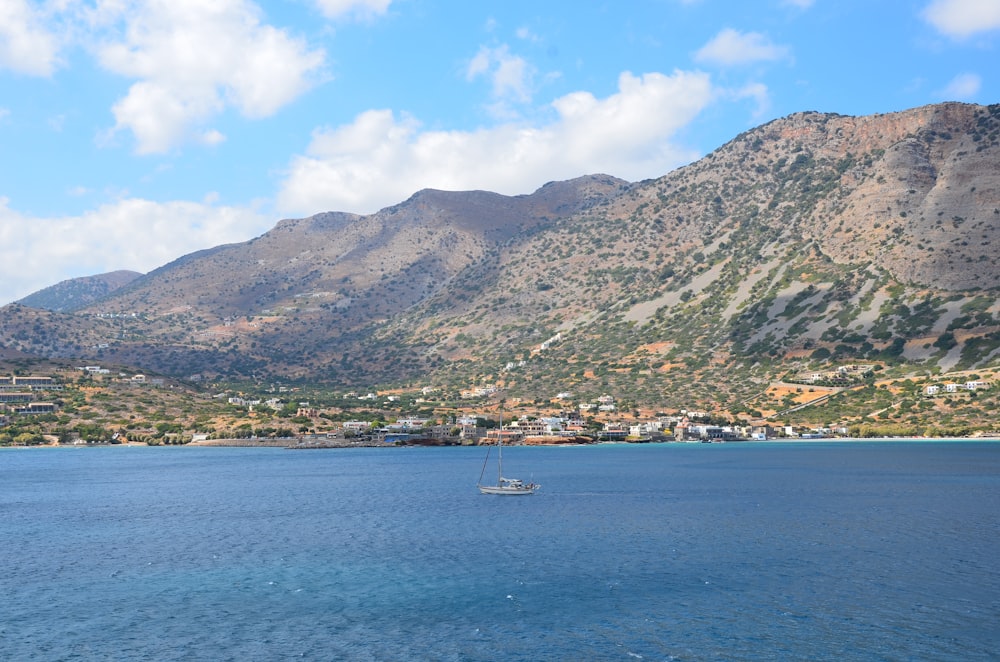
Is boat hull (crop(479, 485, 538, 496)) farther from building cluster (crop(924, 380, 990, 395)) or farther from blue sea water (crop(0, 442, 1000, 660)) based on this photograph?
building cluster (crop(924, 380, 990, 395))

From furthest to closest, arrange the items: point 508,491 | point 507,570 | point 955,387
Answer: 1. point 955,387
2. point 508,491
3. point 507,570

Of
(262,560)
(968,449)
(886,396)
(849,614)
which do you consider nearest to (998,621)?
(849,614)

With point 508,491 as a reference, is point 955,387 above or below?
above

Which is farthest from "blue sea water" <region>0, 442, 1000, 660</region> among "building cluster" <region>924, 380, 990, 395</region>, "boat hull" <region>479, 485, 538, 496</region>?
"building cluster" <region>924, 380, 990, 395</region>

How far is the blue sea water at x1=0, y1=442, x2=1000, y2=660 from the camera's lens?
3928cm

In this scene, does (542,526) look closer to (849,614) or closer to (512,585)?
(512,585)

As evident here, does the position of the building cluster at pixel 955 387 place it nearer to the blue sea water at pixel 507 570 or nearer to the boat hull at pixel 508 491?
the blue sea water at pixel 507 570

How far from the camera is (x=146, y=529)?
241 ft

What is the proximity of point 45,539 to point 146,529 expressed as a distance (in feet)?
25.0

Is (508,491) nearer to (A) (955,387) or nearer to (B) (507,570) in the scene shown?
(B) (507,570)

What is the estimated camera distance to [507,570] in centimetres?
5431

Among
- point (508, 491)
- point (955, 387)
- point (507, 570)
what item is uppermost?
point (955, 387)

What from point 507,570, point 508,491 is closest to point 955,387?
point 508,491

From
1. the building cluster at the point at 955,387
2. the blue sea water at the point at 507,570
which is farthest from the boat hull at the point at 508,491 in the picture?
the building cluster at the point at 955,387
